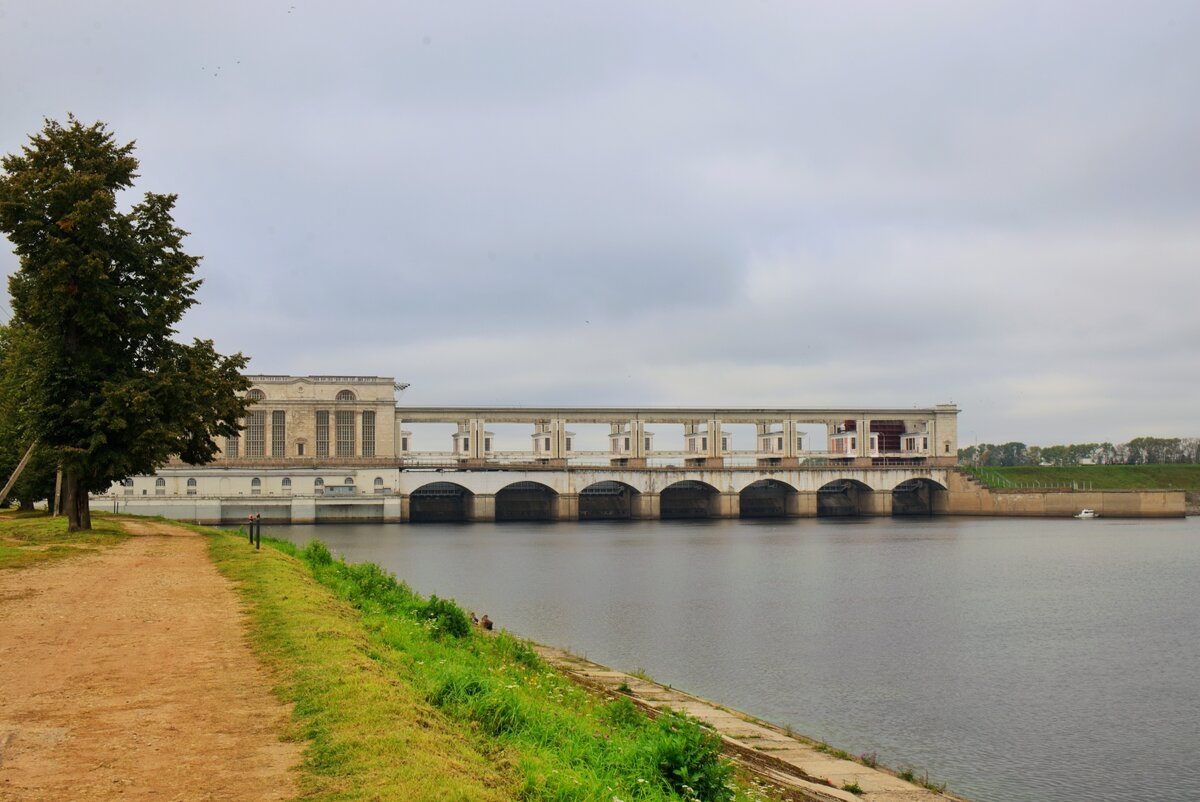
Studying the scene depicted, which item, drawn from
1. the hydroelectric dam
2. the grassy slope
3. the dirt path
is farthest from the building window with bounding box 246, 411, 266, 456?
the grassy slope

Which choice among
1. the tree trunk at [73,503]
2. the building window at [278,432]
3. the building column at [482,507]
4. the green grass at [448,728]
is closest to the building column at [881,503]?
the building column at [482,507]

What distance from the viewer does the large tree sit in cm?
3256

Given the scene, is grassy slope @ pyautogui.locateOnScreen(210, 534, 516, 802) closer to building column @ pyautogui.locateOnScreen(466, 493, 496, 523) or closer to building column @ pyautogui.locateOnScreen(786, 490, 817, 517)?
building column @ pyautogui.locateOnScreen(466, 493, 496, 523)

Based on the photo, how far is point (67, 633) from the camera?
15.4 m

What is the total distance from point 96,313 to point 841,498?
323 ft

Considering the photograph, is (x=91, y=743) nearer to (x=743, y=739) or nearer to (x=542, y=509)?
(x=743, y=739)

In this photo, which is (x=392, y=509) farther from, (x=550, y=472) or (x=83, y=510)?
(x=83, y=510)

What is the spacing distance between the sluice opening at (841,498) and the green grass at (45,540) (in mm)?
90404

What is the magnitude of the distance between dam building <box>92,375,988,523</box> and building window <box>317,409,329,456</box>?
0.40ft

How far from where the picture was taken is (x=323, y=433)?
104875mm

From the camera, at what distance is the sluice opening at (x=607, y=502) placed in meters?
111

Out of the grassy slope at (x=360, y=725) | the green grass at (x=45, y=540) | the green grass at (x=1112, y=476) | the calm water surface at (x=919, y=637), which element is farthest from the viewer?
the green grass at (x=1112, y=476)

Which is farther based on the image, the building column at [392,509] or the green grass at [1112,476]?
the green grass at [1112,476]

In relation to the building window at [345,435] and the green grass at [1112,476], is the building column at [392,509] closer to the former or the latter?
the building window at [345,435]
